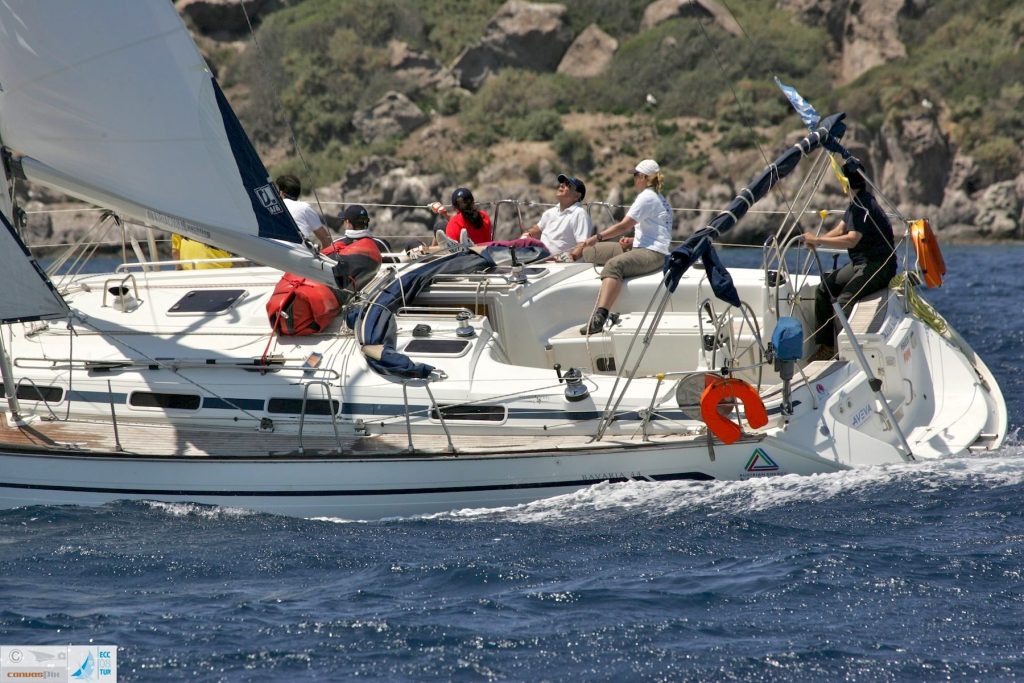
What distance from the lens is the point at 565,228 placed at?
13.2 metres

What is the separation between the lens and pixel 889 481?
9625 mm

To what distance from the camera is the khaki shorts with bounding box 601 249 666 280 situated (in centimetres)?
1166

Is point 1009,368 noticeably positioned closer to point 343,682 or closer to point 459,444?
point 459,444

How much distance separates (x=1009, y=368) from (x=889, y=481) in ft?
24.2

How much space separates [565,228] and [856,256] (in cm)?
310

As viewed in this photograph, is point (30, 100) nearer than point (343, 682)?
No

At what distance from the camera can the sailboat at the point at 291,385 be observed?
9461 millimetres

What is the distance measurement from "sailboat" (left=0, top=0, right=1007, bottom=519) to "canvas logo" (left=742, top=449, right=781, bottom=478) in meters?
0.02

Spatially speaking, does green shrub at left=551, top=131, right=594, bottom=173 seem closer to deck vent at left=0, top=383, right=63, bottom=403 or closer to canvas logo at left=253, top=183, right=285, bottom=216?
deck vent at left=0, top=383, right=63, bottom=403

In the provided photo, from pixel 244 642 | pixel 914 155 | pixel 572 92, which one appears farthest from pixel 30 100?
pixel 572 92

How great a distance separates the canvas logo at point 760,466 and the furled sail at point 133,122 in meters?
3.74

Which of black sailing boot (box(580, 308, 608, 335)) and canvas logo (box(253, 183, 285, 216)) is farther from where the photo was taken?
black sailing boot (box(580, 308, 608, 335))

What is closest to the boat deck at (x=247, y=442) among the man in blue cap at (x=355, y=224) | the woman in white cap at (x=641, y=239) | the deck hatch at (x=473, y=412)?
the deck hatch at (x=473, y=412)

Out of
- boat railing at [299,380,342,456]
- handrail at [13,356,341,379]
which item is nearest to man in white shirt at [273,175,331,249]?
handrail at [13,356,341,379]
